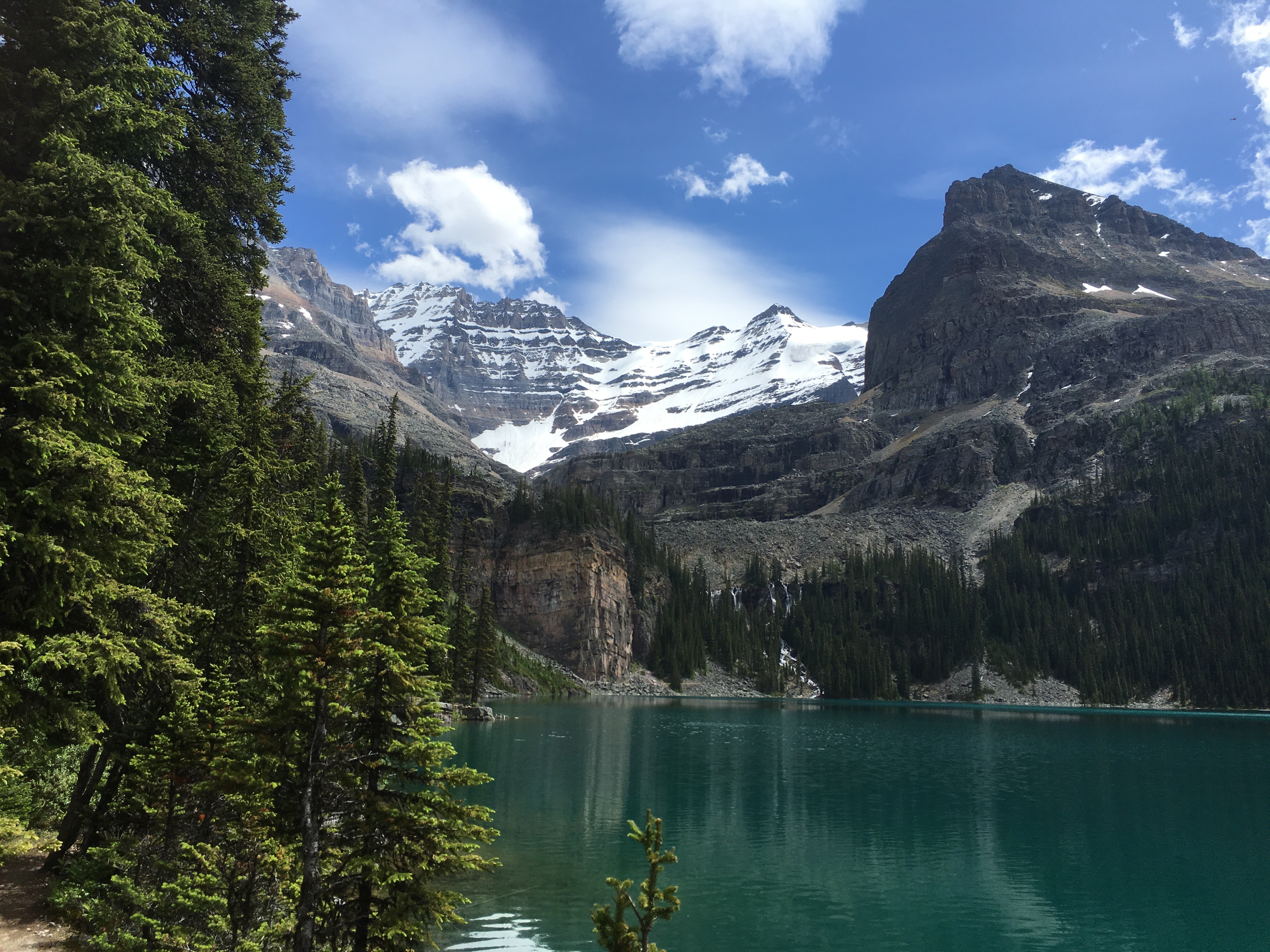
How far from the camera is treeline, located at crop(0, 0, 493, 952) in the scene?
11.8 meters

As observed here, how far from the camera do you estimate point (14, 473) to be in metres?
11.4

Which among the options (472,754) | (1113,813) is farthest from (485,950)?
(1113,813)

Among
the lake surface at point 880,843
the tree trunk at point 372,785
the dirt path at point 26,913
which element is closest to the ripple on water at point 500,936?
the lake surface at point 880,843

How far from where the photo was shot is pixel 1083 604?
175 m

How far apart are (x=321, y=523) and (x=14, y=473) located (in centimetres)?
409

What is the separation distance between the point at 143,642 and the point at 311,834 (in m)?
4.59

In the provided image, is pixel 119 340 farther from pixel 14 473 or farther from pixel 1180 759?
pixel 1180 759

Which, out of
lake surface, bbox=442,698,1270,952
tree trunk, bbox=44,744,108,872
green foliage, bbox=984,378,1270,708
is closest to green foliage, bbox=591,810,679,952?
tree trunk, bbox=44,744,108,872

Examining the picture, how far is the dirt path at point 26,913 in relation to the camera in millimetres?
12352

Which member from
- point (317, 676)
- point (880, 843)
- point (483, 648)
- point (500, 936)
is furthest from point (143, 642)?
point (483, 648)

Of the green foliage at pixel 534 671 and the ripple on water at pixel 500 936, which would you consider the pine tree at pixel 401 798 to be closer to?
the ripple on water at pixel 500 936

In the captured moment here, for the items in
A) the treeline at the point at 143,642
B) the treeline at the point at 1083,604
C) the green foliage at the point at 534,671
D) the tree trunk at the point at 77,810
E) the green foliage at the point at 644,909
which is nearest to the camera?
the green foliage at the point at 644,909

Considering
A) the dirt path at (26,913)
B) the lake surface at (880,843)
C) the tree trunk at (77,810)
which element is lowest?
the lake surface at (880,843)

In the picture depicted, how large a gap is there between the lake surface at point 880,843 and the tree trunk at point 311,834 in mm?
9424
